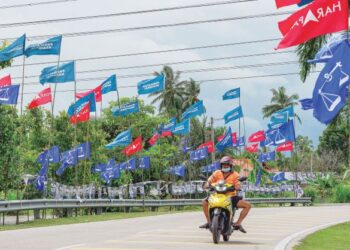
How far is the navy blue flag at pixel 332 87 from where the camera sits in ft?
39.9

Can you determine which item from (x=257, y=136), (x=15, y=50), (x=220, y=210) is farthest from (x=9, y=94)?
(x=257, y=136)

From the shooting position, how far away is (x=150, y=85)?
41406mm

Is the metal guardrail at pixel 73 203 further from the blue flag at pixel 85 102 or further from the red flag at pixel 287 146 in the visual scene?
the red flag at pixel 287 146

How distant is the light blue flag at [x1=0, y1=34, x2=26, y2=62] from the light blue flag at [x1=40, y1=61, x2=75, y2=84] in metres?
4.78

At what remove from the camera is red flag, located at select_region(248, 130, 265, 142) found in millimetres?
55688

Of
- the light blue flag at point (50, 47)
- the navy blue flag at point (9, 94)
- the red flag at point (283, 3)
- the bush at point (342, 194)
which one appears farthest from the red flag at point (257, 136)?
the red flag at point (283, 3)

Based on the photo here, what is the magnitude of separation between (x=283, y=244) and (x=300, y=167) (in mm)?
91828

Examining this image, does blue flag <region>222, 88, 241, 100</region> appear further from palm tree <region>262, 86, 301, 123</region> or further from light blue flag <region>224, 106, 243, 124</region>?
palm tree <region>262, 86, 301, 123</region>

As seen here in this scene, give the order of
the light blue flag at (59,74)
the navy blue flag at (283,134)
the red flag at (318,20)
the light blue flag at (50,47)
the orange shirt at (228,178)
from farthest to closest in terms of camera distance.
A: the navy blue flag at (283,134), the light blue flag at (59,74), the light blue flag at (50,47), the orange shirt at (228,178), the red flag at (318,20)

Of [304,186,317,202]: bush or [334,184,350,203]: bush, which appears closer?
[334,184,350,203]: bush

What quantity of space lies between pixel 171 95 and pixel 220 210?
74.1 meters

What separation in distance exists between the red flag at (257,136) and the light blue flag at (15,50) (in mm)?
29674

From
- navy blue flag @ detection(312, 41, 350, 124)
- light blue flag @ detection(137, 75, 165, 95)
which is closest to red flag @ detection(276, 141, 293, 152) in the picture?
light blue flag @ detection(137, 75, 165, 95)

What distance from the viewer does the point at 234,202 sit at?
593 inches
